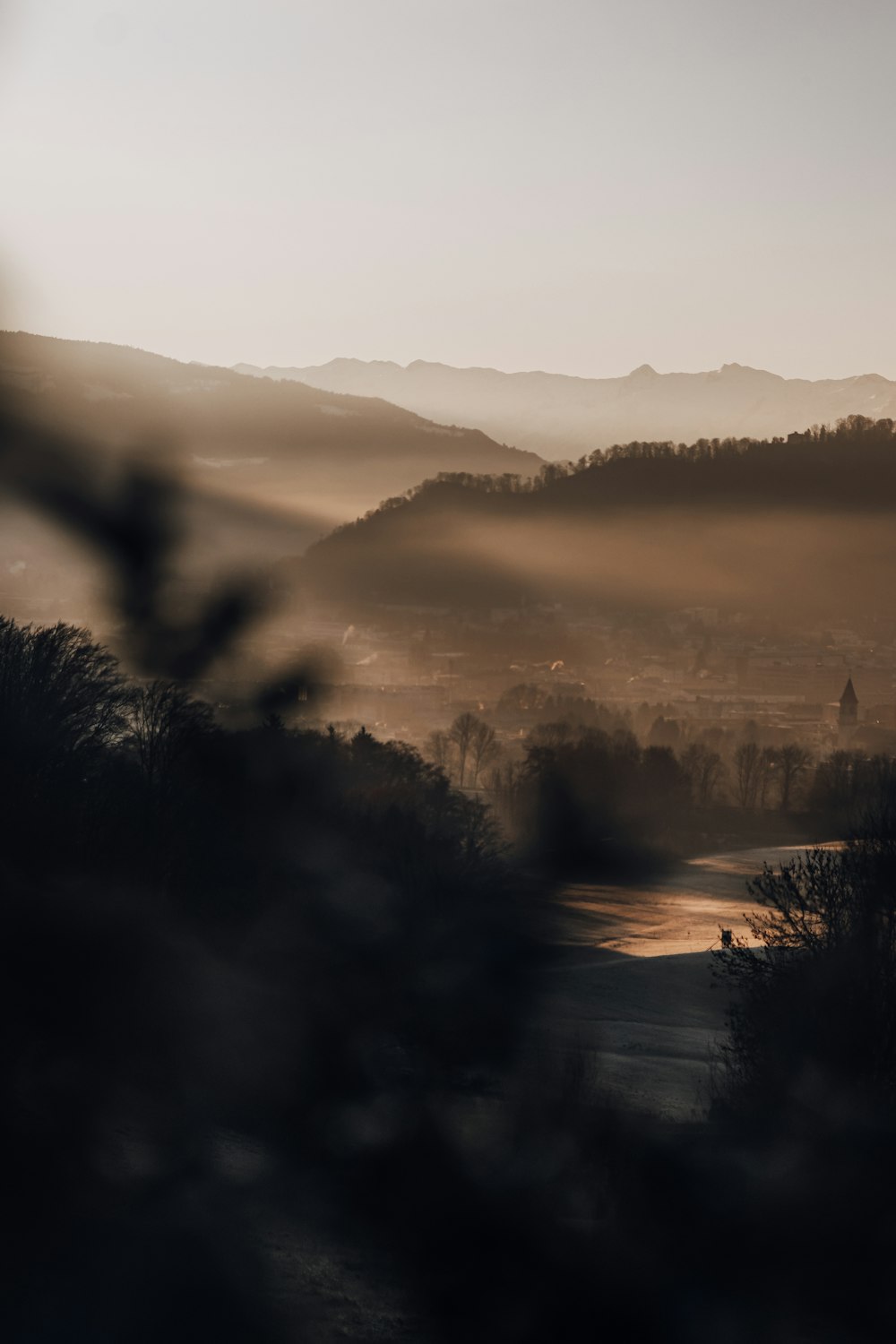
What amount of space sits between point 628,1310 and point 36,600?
67013 mm

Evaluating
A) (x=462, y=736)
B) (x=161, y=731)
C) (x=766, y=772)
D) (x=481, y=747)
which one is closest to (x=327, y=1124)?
(x=161, y=731)

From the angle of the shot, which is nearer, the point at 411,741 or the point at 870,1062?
the point at 870,1062

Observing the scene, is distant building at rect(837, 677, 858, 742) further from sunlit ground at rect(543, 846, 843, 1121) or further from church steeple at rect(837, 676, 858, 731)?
sunlit ground at rect(543, 846, 843, 1121)

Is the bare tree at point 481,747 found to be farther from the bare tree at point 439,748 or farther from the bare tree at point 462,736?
the bare tree at point 439,748

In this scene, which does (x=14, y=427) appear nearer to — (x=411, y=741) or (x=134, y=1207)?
(x=411, y=741)

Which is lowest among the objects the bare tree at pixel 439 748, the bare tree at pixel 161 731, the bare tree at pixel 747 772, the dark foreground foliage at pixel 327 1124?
the bare tree at pixel 747 772

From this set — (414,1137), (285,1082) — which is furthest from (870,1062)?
(285,1082)

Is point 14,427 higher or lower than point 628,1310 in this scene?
higher

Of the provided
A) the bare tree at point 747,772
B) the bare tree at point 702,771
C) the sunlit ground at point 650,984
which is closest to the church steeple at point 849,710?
the bare tree at point 747,772

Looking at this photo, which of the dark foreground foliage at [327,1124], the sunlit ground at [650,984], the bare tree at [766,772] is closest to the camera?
the dark foreground foliage at [327,1124]

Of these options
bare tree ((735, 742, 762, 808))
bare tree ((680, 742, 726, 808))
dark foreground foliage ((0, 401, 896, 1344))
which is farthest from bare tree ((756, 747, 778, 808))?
dark foreground foliage ((0, 401, 896, 1344))

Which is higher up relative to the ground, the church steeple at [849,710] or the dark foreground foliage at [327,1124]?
the dark foreground foliage at [327,1124]

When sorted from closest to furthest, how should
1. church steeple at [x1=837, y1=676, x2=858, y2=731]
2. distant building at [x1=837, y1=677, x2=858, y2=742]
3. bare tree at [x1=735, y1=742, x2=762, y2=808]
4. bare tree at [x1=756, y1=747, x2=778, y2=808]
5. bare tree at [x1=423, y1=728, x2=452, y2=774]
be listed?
bare tree at [x1=423, y1=728, x2=452, y2=774] < bare tree at [x1=735, y1=742, x2=762, y2=808] < bare tree at [x1=756, y1=747, x2=778, y2=808] < distant building at [x1=837, y1=677, x2=858, y2=742] < church steeple at [x1=837, y1=676, x2=858, y2=731]

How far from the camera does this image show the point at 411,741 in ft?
399
